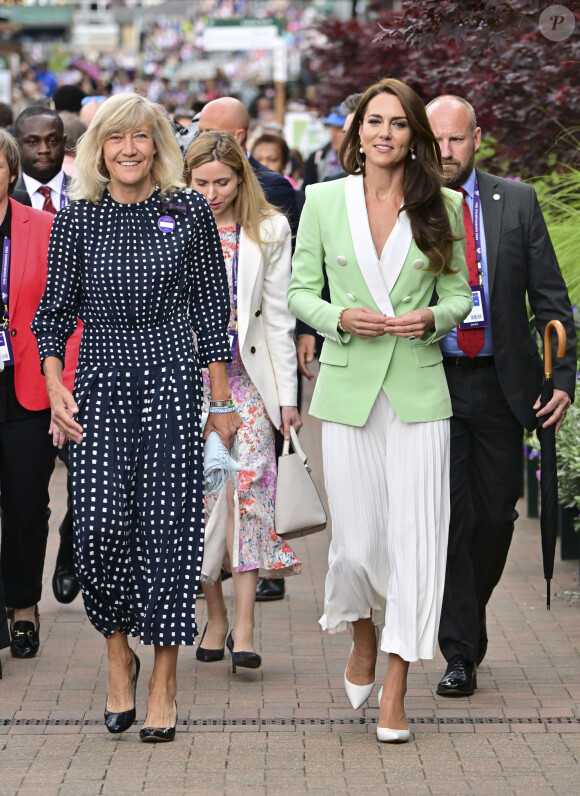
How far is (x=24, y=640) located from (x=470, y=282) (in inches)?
95.8

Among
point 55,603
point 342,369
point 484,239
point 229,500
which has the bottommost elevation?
point 55,603

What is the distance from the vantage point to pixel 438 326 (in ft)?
17.7

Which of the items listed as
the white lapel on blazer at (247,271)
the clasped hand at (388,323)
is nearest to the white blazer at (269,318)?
the white lapel on blazer at (247,271)

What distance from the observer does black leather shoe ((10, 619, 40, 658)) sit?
683 centimetres

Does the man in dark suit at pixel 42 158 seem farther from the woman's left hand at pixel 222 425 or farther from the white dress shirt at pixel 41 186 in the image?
the woman's left hand at pixel 222 425

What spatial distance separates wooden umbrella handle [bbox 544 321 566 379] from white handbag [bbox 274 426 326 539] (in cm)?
97

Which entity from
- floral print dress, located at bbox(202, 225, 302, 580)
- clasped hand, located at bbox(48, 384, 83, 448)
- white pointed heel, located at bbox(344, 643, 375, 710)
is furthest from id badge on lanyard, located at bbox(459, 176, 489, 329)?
clasped hand, located at bbox(48, 384, 83, 448)

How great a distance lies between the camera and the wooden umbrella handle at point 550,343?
5.87 meters

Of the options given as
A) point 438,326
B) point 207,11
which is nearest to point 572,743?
point 438,326

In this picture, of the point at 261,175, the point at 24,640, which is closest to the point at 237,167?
the point at 261,175

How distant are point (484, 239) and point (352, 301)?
772 millimetres

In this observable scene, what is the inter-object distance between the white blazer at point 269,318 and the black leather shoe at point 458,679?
48.5 inches

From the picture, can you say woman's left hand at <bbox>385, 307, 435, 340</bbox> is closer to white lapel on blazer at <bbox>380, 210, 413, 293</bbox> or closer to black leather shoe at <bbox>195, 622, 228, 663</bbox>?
white lapel on blazer at <bbox>380, 210, 413, 293</bbox>

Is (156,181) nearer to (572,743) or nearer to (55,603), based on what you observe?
(572,743)
